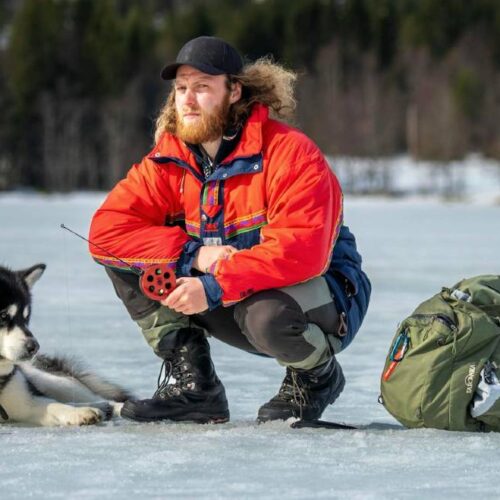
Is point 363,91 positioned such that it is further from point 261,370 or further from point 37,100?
point 261,370

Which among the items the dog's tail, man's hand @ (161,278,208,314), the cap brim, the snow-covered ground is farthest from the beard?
the dog's tail

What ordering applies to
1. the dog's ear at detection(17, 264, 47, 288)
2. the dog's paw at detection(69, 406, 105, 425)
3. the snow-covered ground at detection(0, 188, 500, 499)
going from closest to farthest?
the snow-covered ground at detection(0, 188, 500, 499), the dog's paw at detection(69, 406, 105, 425), the dog's ear at detection(17, 264, 47, 288)

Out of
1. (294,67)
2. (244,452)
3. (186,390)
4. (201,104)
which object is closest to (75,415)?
(186,390)

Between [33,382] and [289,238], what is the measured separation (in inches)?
49.2

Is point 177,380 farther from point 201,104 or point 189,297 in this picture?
point 201,104

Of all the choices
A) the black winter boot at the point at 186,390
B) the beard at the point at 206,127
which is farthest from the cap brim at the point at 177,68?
the black winter boot at the point at 186,390

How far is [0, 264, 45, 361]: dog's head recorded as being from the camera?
11.1ft

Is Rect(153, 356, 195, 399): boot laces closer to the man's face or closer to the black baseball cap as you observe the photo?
the man's face

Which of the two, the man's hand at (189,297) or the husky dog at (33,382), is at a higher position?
the man's hand at (189,297)

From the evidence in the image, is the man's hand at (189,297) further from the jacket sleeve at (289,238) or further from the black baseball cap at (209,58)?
the black baseball cap at (209,58)

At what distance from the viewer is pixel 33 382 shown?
376 centimetres

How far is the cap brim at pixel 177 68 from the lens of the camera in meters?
3.27

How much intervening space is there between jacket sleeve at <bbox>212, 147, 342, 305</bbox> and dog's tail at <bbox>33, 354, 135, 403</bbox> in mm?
882

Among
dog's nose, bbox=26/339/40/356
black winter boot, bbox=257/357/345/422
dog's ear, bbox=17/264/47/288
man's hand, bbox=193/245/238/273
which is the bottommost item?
black winter boot, bbox=257/357/345/422
